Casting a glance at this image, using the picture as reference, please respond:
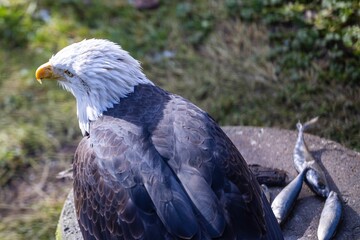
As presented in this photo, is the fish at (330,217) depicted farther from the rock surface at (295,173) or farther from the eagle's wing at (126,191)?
the eagle's wing at (126,191)

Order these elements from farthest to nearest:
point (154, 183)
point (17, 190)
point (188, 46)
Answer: point (188, 46), point (17, 190), point (154, 183)

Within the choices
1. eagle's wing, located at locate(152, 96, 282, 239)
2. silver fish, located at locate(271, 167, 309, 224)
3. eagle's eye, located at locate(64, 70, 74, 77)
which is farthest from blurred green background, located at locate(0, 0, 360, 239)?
eagle's wing, located at locate(152, 96, 282, 239)

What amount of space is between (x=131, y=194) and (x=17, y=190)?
2.74 metres

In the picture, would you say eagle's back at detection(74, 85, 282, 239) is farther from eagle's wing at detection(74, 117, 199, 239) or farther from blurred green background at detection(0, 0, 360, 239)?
blurred green background at detection(0, 0, 360, 239)

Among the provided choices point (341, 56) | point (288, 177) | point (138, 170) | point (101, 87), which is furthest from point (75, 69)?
point (341, 56)

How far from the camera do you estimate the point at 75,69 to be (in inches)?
167

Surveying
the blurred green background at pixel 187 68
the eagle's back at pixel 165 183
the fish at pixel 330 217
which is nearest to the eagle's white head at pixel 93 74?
the eagle's back at pixel 165 183

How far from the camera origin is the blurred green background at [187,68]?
612cm

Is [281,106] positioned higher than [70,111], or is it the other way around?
[281,106]

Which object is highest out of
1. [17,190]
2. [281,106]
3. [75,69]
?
[75,69]

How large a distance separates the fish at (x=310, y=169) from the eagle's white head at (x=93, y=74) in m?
1.28

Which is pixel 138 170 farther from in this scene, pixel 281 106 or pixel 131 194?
pixel 281 106

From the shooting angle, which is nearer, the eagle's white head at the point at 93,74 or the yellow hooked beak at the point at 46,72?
the eagle's white head at the point at 93,74

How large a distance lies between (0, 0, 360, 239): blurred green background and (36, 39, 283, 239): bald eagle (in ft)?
6.18
